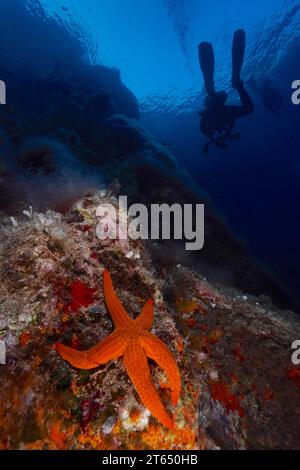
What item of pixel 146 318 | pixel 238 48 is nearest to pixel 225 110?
pixel 238 48

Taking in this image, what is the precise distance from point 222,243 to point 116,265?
6088 mm

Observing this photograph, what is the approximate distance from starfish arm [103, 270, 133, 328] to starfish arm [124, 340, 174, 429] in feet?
0.80

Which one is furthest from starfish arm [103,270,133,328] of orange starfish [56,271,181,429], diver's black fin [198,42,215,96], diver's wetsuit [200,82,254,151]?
diver's black fin [198,42,215,96]

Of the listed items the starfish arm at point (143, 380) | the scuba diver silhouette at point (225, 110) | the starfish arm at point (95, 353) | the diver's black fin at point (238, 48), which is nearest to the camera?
the starfish arm at point (143, 380)

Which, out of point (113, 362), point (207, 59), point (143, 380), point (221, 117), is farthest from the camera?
point (207, 59)

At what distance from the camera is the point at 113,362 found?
2.46 m

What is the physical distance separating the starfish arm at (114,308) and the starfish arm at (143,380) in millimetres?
245

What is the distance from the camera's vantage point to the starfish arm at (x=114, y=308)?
2575 millimetres

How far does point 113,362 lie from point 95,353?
27 cm

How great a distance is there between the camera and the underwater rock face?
2.16 metres

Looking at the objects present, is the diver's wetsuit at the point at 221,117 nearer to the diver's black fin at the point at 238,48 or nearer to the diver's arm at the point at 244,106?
the diver's arm at the point at 244,106

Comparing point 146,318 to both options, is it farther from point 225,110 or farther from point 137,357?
point 225,110

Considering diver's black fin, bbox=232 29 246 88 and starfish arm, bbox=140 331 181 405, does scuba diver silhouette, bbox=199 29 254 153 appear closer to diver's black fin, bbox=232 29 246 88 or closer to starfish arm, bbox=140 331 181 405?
diver's black fin, bbox=232 29 246 88

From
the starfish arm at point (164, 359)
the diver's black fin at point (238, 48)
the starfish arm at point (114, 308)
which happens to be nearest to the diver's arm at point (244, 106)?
the diver's black fin at point (238, 48)
